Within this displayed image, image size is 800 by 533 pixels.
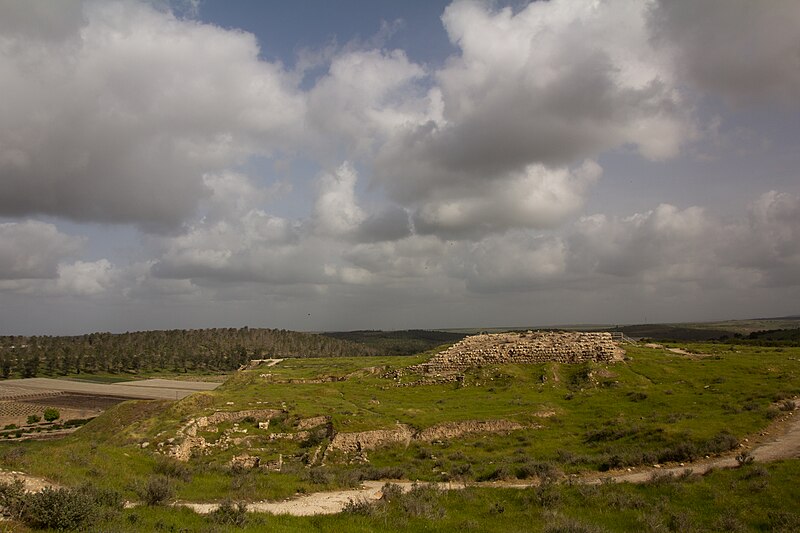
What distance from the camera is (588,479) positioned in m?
22.2

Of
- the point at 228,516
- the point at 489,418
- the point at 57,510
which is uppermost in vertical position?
the point at 57,510

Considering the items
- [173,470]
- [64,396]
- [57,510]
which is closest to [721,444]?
[173,470]

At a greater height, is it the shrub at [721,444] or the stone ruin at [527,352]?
the stone ruin at [527,352]

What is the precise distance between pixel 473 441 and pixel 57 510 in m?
27.0

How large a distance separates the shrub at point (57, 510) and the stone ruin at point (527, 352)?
44884 millimetres

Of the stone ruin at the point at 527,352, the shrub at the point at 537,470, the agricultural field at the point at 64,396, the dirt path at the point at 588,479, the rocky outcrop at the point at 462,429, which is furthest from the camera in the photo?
the agricultural field at the point at 64,396

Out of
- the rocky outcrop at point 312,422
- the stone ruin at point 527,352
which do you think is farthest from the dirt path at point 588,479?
the stone ruin at point 527,352

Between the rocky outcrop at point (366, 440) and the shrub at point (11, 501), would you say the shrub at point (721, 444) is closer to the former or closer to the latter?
the rocky outcrop at point (366, 440)

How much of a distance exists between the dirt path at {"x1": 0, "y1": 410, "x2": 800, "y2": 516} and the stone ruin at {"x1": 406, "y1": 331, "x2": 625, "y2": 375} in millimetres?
23570

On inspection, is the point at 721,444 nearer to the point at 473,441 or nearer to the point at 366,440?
the point at 473,441

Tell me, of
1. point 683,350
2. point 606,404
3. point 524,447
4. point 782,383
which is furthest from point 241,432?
point 683,350

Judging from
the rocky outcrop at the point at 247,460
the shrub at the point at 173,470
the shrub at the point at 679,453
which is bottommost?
the rocky outcrop at the point at 247,460

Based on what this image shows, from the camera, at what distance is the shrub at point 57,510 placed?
37.3 ft

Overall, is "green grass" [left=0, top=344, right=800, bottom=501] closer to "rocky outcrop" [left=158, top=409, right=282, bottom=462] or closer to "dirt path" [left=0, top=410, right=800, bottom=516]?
"dirt path" [left=0, top=410, right=800, bottom=516]
